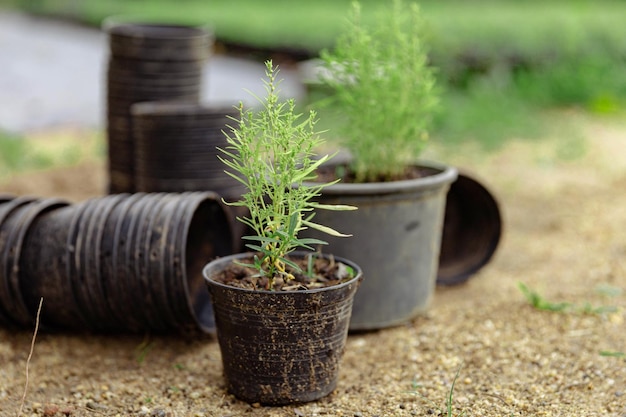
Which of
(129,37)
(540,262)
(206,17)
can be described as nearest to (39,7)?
(206,17)

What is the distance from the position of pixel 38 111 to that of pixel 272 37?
15.0 ft

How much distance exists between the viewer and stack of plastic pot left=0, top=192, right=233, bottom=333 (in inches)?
122

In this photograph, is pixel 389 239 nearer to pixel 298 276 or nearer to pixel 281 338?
pixel 298 276

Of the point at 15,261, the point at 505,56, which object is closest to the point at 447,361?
the point at 15,261

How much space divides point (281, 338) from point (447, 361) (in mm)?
792

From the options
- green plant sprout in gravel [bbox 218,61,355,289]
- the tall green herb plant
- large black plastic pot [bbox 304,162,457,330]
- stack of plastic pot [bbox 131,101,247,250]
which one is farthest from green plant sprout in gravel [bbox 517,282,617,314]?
stack of plastic pot [bbox 131,101,247,250]

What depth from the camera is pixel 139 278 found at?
10.2ft

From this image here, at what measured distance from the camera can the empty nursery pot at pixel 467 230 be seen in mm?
4082

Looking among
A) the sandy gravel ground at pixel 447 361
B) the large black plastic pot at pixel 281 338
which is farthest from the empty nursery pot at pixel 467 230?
the large black plastic pot at pixel 281 338

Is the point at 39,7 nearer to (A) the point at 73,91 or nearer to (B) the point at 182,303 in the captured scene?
(A) the point at 73,91

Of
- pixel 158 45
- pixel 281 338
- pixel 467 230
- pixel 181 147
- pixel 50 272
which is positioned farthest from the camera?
pixel 158 45

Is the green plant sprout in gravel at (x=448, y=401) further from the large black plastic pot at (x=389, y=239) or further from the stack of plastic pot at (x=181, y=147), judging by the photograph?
the stack of plastic pot at (x=181, y=147)

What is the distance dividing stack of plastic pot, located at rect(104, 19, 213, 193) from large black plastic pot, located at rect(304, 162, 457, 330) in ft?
7.22

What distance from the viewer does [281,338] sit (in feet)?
8.44
